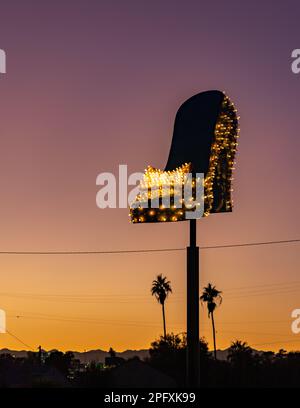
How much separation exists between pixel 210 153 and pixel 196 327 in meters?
8.48

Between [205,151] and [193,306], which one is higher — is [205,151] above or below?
above

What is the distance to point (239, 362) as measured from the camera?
129m

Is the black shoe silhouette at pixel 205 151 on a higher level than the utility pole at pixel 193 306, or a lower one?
higher

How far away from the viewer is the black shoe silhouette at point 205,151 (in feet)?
157

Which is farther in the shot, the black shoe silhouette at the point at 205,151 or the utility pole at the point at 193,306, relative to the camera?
the black shoe silhouette at the point at 205,151

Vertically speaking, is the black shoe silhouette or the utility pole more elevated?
the black shoe silhouette

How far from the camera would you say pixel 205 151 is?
47906 mm

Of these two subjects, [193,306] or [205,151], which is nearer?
[193,306]

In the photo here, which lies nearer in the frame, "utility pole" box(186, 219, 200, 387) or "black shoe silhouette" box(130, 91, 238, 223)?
"utility pole" box(186, 219, 200, 387)

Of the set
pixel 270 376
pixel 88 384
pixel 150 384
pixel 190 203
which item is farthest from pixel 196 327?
pixel 270 376

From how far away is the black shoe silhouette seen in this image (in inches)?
1889
